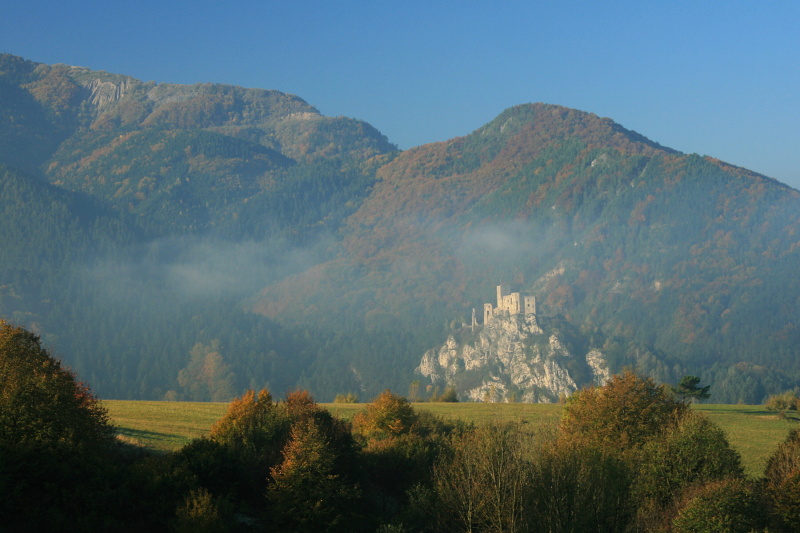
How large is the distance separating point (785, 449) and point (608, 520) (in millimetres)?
14529

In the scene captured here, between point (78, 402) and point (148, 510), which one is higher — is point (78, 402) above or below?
above

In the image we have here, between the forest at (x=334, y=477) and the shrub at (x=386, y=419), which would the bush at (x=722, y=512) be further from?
the shrub at (x=386, y=419)

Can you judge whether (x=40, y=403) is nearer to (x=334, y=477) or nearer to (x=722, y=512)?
(x=334, y=477)

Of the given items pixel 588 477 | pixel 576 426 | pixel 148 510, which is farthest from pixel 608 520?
pixel 148 510

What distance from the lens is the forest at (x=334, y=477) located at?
117 feet

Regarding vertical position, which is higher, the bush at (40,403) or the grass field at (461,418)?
the bush at (40,403)

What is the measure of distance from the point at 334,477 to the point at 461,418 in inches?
1262

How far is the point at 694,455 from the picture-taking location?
4481 centimetres

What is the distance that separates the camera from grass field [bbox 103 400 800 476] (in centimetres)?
5084

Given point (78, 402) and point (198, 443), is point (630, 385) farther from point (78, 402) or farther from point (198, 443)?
point (78, 402)

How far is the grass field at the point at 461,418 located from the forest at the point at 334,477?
18.4 ft

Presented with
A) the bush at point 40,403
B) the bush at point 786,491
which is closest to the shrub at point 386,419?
the bush at point 40,403

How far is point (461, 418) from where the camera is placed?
71438 millimetres

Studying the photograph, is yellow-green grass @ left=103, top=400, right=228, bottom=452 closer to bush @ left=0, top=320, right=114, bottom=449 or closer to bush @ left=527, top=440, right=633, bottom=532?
bush @ left=0, top=320, right=114, bottom=449
